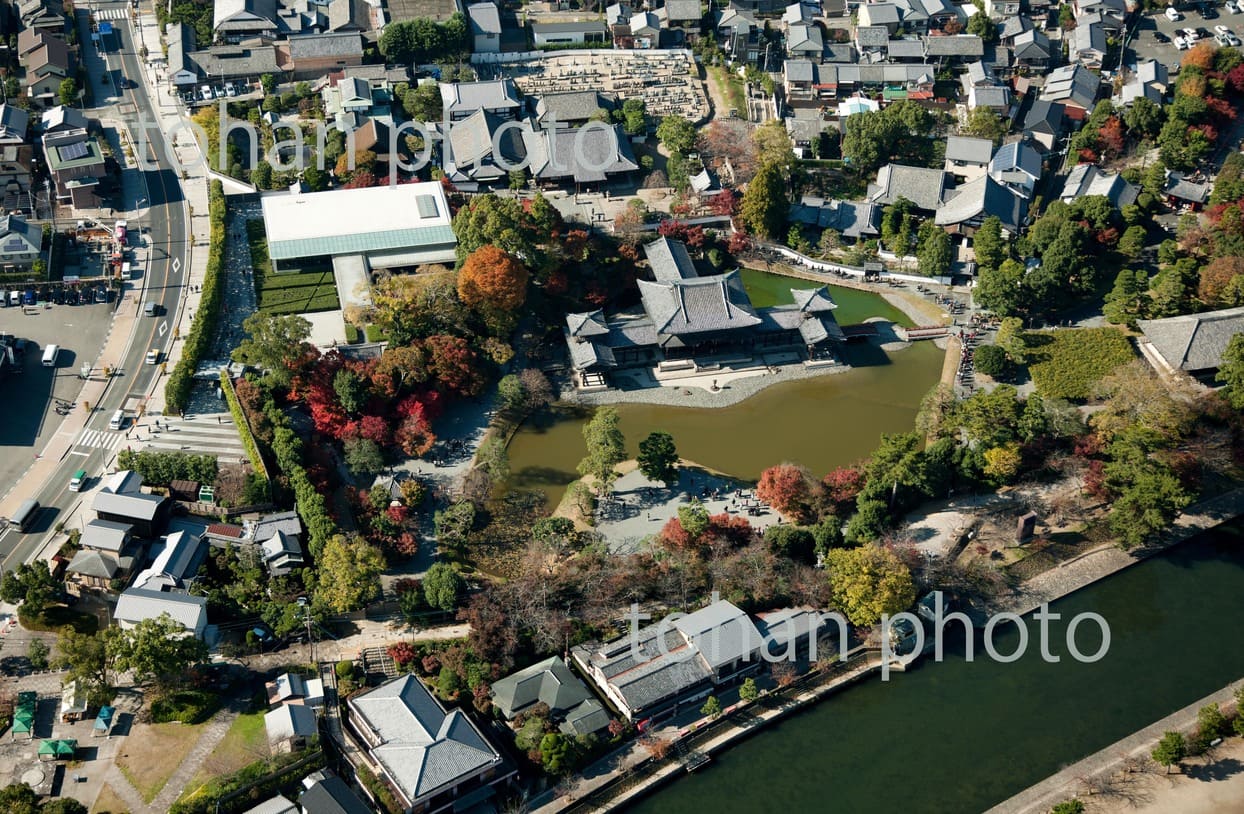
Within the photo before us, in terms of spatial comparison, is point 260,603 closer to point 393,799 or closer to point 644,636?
point 393,799

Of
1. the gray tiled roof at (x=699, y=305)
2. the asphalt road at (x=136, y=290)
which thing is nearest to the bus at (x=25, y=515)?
the asphalt road at (x=136, y=290)

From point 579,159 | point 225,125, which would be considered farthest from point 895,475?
point 225,125

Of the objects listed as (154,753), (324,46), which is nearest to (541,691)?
(154,753)

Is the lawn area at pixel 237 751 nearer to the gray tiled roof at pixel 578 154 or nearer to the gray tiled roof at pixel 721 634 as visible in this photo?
the gray tiled roof at pixel 721 634

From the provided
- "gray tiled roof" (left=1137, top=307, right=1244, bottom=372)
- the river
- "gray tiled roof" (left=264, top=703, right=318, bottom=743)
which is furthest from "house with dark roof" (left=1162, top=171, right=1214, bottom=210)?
"gray tiled roof" (left=264, top=703, right=318, bottom=743)

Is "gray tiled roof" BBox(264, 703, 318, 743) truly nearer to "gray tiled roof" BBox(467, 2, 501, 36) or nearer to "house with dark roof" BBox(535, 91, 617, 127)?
"house with dark roof" BBox(535, 91, 617, 127)

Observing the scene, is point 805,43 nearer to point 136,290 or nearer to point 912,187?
point 912,187
